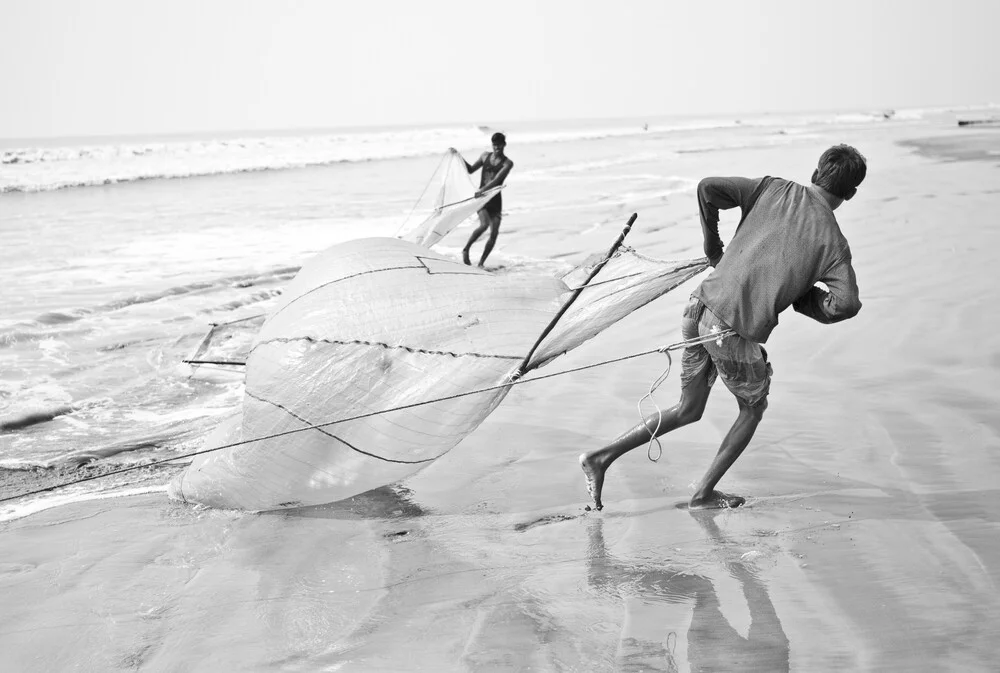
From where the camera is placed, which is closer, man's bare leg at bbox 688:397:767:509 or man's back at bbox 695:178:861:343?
man's back at bbox 695:178:861:343

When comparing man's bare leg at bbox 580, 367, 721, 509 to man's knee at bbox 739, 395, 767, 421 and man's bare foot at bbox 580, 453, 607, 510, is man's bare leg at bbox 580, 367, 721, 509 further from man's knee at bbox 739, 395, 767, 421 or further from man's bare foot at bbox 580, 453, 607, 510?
man's knee at bbox 739, 395, 767, 421

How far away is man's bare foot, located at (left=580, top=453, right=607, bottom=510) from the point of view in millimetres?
3623

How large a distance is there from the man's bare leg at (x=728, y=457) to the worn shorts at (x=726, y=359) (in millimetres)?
59

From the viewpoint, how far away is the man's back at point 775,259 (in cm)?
311

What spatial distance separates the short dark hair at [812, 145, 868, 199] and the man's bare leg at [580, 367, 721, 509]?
0.84 meters

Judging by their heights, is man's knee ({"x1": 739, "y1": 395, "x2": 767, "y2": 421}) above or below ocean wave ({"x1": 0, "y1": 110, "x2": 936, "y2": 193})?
above

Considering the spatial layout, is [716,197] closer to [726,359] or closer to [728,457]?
[726,359]

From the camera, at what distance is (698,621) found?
276cm

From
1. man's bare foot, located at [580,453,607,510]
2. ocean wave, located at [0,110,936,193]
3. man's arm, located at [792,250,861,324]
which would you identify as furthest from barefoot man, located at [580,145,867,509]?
ocean wave, located at [0,110,936,193]

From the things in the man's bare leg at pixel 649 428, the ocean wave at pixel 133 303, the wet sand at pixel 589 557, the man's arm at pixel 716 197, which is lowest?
the ocean wave at pixel 133 303

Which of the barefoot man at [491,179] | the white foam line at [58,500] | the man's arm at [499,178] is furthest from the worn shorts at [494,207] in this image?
the white foam line at [58,500]

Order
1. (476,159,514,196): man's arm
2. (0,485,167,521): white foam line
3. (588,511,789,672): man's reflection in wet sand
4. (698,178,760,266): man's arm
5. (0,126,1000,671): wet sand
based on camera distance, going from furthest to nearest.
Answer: (476,159,514,196): man's arm, (0,485,167,521): white foam line, (698,178,760,266): man's arm, (0,126,1000,671): wet sand, (588,511,789,672): man's reflection in wet sand

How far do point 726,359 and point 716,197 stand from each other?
2.03ft

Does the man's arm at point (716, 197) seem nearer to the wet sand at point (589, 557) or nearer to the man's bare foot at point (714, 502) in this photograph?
the man's bare foot at point (714, 502)
